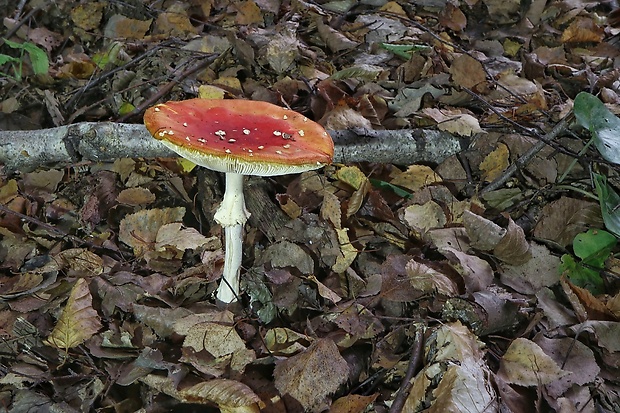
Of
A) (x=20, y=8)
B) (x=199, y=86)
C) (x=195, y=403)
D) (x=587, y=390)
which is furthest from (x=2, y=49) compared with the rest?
(x=587, y=390)

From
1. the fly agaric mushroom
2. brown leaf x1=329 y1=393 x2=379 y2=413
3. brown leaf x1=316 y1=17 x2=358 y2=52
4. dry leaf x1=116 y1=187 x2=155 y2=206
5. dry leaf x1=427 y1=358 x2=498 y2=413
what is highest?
the fly agaric mushroom

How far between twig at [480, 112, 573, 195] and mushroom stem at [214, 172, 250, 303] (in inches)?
48.5

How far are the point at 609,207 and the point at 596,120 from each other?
1.25 feet

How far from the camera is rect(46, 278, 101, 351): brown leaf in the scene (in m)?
2.02

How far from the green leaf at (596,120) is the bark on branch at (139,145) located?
0.59 metres

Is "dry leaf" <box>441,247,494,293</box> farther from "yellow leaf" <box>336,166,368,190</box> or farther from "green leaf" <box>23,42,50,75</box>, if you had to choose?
"green leaf" <box>23,42,50,75</box>

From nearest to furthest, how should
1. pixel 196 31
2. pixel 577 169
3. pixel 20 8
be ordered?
pixel 577 169, pixel 196 31, pixel 20 8

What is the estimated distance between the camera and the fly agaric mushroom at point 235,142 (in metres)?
1.63

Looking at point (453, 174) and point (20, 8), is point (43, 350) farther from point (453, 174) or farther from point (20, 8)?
point (20, 8)

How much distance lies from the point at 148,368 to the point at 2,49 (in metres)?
3.23

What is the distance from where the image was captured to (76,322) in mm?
2049

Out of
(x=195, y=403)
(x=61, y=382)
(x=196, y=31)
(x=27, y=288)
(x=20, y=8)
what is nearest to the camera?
(x=195, y=403)

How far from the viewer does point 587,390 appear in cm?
169

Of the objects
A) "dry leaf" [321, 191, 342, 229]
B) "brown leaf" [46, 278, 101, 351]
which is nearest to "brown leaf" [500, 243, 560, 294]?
"dry leaf" [321, 191, 342, 229]
